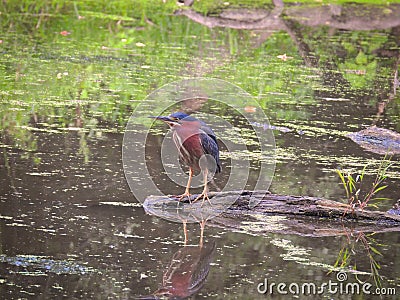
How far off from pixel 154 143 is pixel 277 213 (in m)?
1.69

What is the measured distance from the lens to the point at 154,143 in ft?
21.0

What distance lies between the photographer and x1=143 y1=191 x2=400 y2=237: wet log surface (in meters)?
4.86

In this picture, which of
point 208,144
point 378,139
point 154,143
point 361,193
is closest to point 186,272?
point 208,144

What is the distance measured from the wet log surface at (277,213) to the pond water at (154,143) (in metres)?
0.07

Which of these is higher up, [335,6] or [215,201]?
[335,6]

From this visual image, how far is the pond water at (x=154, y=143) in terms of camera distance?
4145mm

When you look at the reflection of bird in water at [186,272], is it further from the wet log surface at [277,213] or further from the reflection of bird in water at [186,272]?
the wet log surface at [277,213]

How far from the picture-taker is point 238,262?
169 inches

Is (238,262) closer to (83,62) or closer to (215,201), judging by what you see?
(215,201)

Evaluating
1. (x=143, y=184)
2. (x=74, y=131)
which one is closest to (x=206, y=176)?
(x=143, y=184)

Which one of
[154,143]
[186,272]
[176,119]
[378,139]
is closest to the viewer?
[186,272]

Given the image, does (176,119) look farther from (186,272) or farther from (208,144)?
(186,272)

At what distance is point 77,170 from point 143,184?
0.50 metres

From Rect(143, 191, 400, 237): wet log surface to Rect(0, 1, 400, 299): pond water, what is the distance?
0.24 ft
